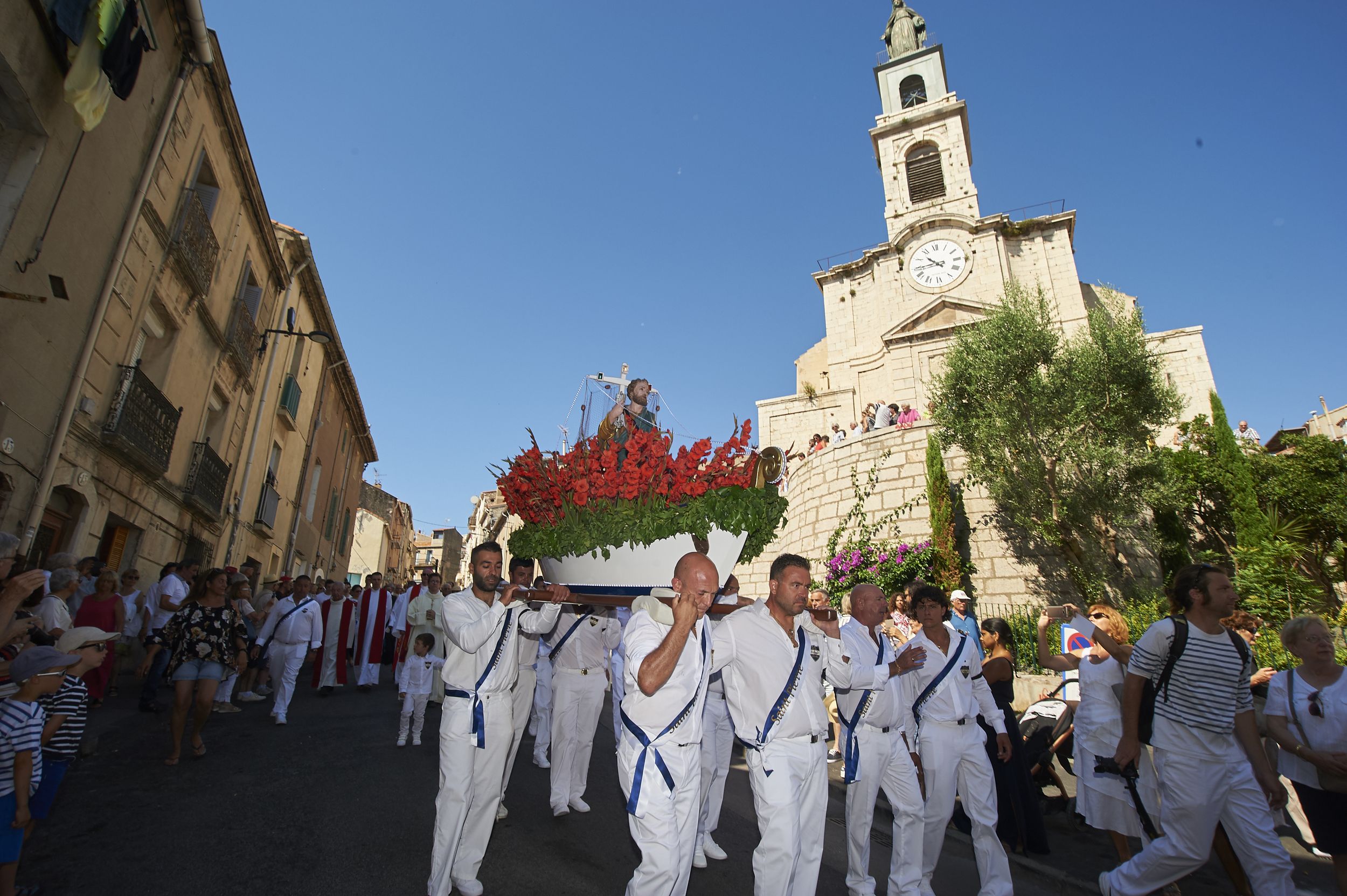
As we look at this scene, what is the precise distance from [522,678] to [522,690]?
11 centimetres

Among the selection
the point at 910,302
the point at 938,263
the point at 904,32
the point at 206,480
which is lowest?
the point at 206,480

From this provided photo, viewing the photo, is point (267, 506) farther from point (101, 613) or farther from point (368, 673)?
point (101, 613)

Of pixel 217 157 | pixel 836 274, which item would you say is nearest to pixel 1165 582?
pixel 836 274

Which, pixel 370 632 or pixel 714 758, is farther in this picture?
pixel 370 632

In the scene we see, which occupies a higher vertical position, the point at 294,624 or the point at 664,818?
the point at 294,624

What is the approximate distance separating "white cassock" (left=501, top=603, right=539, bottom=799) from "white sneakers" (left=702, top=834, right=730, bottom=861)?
1556 mm

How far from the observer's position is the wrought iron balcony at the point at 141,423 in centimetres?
952

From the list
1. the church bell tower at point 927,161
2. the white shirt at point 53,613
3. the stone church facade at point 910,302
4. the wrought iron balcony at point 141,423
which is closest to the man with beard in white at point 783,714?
the white shirt at point 53,613

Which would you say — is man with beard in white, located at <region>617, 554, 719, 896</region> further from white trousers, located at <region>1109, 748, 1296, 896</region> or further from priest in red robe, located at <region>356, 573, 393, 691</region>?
priest in red robe, located at <region>356, 573, 393, 691</region>

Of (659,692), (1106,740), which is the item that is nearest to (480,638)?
(659,692)

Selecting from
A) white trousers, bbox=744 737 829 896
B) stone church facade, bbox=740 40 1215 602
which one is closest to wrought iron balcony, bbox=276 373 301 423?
stone church facade, bbox=740 40 1215 602

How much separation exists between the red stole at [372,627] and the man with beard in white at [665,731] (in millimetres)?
9484

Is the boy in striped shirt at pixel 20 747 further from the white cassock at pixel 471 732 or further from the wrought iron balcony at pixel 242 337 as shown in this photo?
the wrought iron balcony at pixel 242 337

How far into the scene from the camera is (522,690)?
18.3 feet
